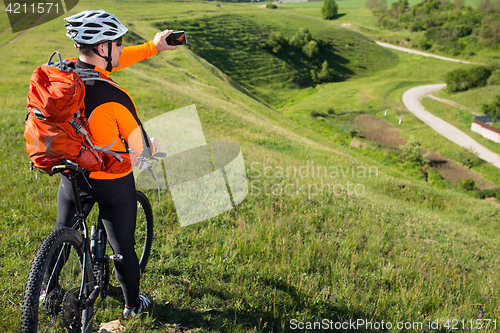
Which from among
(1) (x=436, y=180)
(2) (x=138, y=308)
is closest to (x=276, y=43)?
(1) (x=436, y=180)

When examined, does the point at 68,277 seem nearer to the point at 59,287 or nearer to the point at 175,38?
the point at 59,287

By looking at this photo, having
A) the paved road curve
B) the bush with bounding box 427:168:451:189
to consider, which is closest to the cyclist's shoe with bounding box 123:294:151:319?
the bush with bounding box 427:168:451:189

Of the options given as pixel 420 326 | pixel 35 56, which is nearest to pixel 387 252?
pixel 420 326

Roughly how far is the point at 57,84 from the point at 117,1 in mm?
99772

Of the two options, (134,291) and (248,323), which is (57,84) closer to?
(134,291)

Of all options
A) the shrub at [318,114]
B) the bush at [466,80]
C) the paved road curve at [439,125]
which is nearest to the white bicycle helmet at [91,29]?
the paved road curve at [439,125]

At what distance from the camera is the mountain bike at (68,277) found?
225 cm

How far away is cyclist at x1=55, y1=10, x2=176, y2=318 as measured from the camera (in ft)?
8.45

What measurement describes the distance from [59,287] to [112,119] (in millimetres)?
1639

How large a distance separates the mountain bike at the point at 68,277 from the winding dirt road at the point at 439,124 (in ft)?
157

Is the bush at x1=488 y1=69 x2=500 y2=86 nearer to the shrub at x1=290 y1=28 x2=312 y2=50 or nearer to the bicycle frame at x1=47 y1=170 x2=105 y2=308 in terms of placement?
the shrub at x1=290 y1=28 x2=312 y2=50

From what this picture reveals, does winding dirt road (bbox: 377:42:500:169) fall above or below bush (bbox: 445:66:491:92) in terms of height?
below

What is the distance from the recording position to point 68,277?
9.57ft

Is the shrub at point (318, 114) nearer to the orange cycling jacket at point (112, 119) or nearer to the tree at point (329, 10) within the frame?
the orange cycling jacket at point (112, 119)
